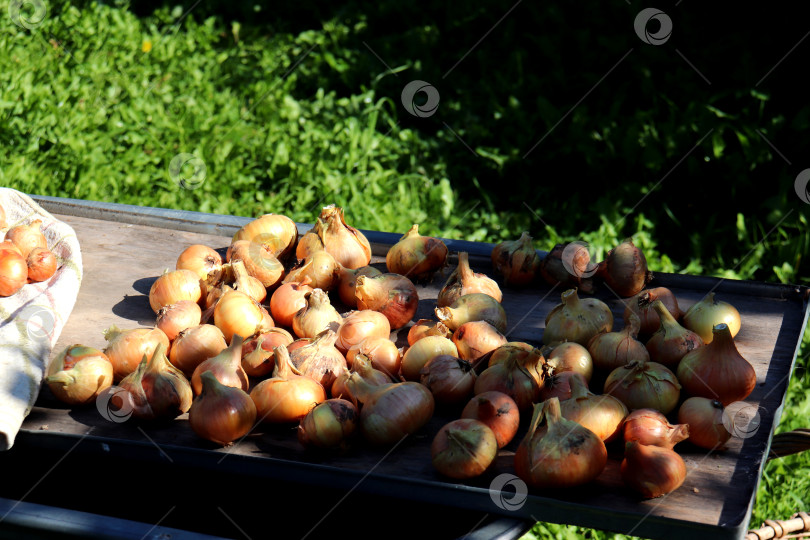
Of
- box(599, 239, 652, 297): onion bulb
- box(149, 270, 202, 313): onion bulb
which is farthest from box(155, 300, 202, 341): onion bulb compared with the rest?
box(599, 239, 652, 297): onion bulb

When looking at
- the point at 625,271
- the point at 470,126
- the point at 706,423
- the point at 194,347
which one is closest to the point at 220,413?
the point at 194,347

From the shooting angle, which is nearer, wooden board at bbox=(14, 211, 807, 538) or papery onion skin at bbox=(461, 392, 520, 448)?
wooden board at bbox=(14, 211, 807, 538)

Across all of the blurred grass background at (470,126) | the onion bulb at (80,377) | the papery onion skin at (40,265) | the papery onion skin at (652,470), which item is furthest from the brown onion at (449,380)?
the blurred grass background at (470,126)

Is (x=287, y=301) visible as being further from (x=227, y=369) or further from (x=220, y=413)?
(x=220, y=413)

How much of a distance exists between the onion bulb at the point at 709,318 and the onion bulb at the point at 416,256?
0.71 m

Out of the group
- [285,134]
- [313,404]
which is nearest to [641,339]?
[313,404]

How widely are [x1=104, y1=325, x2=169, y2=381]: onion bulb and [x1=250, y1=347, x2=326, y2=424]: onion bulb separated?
0.30 meters

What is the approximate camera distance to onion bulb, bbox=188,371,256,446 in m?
1.66

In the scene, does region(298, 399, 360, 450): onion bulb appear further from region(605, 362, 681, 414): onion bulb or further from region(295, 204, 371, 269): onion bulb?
region(295, 204, 371, 269): onion bulb

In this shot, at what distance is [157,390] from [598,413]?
0.94 metres

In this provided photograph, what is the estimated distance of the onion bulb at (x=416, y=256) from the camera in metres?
2.33

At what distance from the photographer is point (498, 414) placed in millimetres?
1640

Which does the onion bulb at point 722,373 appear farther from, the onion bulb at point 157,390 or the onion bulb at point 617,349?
the onion bulb at point 157,390

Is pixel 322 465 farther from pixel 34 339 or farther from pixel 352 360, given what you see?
pixel 34 339
